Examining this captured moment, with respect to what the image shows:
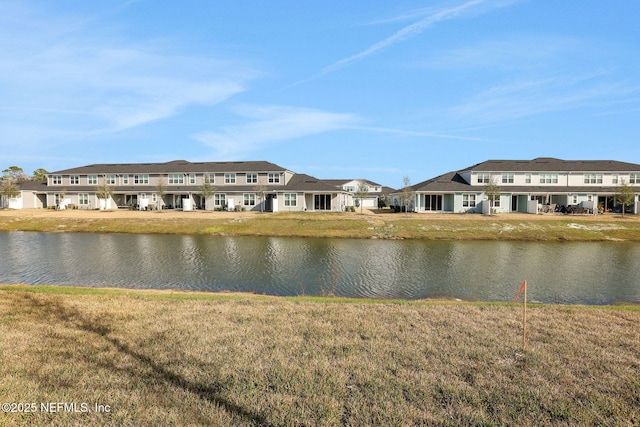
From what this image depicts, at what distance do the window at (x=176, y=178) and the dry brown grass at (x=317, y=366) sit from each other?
52500 mm

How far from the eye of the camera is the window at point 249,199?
183 feet

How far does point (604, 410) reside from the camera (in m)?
5.43

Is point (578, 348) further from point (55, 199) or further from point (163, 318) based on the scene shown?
point (55, 199)

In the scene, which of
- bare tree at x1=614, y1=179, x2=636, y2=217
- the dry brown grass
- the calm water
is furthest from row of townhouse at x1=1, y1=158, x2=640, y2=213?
the dry brown grass

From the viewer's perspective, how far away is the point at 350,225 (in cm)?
4259

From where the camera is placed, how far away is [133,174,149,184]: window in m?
62.3

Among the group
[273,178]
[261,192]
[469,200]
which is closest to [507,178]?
[469,200]

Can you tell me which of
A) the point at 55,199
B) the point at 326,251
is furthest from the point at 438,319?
the point at 55,199

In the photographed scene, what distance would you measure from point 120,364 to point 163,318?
312 cm

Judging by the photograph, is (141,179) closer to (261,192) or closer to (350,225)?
(261,192)

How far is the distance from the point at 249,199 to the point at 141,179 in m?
22.0

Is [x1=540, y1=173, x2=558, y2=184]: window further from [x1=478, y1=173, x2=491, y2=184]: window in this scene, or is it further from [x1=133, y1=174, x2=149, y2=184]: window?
[x1=133, y1=174, x2=149, y2=184]: window

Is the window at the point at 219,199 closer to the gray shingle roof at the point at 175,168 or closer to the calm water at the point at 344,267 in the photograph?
the gray shingle roof at the point at 175,168

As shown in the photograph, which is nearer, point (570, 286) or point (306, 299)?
point (306, 299)
